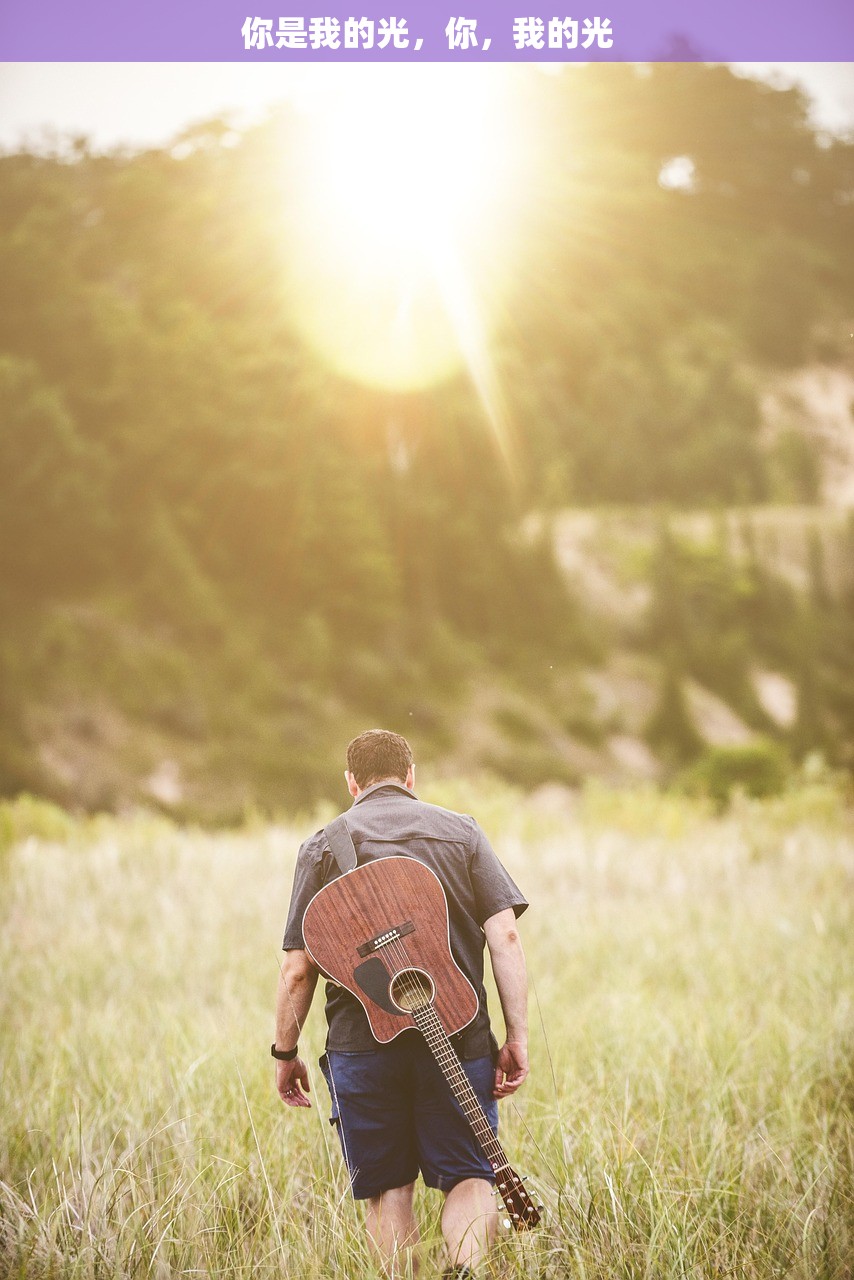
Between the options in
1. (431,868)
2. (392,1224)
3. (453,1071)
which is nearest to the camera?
(453,1071)

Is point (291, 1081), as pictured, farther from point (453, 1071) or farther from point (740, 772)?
point (740, 772)

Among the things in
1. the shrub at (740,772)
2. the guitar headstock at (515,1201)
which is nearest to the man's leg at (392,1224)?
the guitar headstock at (515,1201)

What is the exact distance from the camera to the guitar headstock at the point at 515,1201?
2.08 meters

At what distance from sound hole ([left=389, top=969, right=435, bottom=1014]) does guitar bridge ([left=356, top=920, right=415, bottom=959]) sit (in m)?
0.07

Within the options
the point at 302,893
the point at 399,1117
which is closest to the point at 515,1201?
the point at 399,1117

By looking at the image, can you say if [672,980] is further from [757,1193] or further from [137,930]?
[137,930]

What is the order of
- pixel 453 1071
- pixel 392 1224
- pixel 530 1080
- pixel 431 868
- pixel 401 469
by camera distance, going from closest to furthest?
pixel 453 1071, pixel 431 868, pixel 392 1224, pixel 530 1080, pixel 401 469

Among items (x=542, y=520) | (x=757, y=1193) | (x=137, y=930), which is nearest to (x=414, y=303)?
(x=542, y=520)

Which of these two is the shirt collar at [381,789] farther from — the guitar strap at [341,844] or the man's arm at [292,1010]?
the man's arm at [292,1010]

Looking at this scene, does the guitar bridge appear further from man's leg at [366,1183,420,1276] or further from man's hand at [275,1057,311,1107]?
man's leg at [366,1183,420,1276]

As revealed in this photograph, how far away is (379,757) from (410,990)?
521 millimetres

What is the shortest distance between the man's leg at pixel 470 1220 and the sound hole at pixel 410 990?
470 millimetres

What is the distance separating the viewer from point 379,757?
2293mm

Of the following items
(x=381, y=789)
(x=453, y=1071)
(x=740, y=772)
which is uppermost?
(x=381, y=789)
